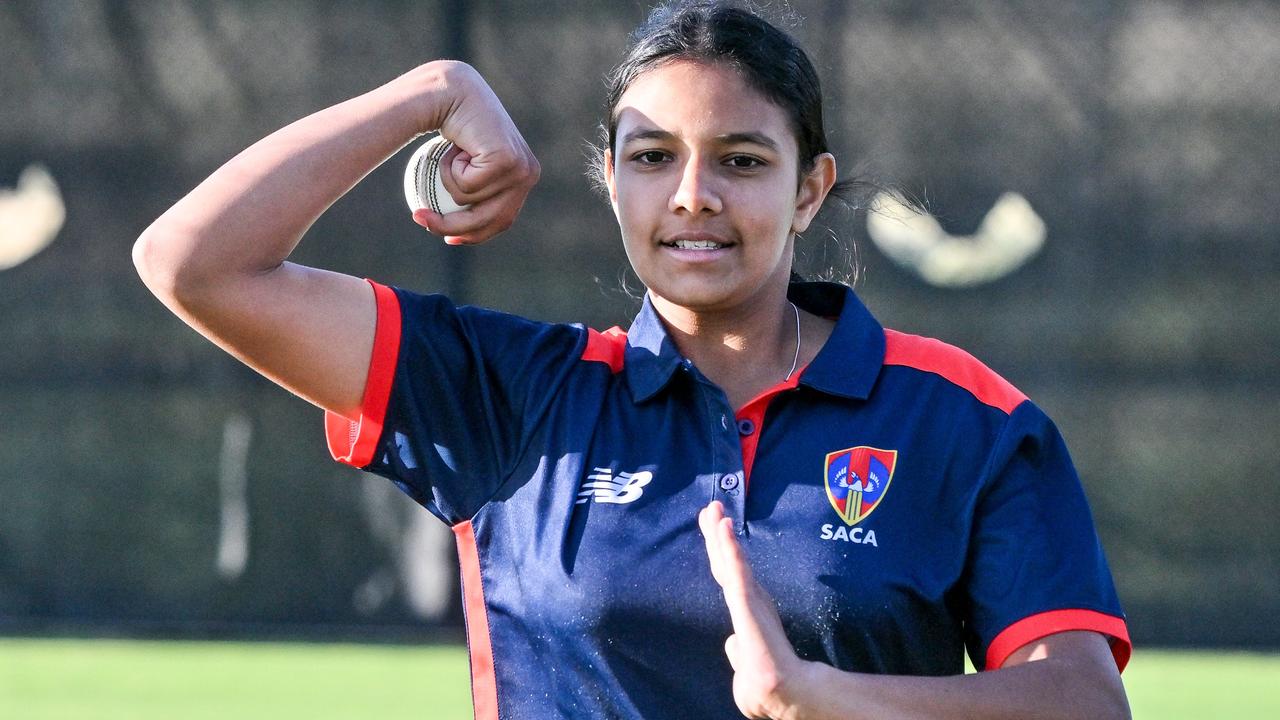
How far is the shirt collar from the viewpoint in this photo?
1.76 m

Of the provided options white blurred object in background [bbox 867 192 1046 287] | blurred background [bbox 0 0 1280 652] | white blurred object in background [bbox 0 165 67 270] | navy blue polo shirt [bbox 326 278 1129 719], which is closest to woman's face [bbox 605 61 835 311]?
navy blue polo shirt [bbox 326 278 1129 719]

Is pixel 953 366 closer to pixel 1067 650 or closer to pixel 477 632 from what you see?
pixel 1067 650

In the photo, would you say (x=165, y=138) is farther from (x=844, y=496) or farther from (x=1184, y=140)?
(x=844, y=496)

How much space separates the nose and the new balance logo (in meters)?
0.29

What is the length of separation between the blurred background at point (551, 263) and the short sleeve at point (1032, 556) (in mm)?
2475

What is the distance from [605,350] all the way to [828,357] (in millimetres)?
255

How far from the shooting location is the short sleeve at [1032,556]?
165 centimetres

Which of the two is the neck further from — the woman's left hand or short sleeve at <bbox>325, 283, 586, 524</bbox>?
the woman's left hand

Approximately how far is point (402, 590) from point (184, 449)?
0.70 m

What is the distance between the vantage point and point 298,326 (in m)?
1.70

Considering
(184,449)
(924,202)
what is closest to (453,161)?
(924,202)

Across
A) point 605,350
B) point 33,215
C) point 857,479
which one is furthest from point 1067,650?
point 33,215

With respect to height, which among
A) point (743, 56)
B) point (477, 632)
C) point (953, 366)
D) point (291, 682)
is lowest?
point (291, 682)

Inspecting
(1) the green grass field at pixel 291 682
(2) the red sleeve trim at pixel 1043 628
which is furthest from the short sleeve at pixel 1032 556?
(1) the green grass field at pixel 291 682
